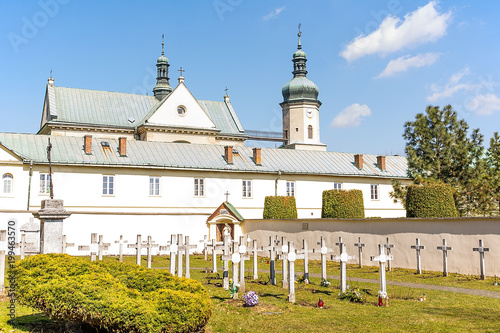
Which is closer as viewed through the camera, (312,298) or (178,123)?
(312,298)

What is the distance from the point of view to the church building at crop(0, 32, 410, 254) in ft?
107

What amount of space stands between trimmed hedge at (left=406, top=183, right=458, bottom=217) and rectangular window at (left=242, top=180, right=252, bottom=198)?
15002 millimetres

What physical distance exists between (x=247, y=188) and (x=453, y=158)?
1406 centimetres

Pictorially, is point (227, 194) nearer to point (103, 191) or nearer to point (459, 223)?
point (103, 191)

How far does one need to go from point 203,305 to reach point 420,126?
27.4m

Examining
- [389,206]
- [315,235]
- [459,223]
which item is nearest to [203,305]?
[459,223]

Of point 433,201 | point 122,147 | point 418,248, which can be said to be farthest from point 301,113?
point 418,248

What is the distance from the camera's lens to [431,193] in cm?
2475

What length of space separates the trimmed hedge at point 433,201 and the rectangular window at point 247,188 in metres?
15.0

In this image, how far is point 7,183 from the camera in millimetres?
31500

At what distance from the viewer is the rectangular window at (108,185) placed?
111 feet

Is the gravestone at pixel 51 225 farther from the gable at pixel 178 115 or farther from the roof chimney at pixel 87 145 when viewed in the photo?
the gable at pixel 178 115

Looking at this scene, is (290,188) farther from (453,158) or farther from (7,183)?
(7,183)

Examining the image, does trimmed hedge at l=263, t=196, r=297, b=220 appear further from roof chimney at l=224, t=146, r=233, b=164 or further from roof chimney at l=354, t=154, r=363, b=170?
roof chimney at l=354, t=154, r=363, b=170
